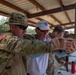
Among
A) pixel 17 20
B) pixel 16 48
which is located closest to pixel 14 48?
pixel 16 48

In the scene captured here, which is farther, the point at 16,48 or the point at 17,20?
the point at 17,20

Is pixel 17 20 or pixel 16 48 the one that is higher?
pixel 17 20

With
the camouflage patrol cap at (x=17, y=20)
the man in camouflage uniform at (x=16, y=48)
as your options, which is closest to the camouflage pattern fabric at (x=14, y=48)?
the man in camouflage uniform at (x=16, y=48)

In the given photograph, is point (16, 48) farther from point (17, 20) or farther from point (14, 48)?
point (17, 20)

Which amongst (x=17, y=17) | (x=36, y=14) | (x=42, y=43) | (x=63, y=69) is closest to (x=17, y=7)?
(x=36, y=14)

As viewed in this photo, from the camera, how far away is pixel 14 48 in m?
1.15

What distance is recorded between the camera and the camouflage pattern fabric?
1080 millimetres

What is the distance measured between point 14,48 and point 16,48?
0.02 metres

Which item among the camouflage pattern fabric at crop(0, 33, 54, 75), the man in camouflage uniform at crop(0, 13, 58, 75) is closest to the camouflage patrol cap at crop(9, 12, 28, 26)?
the man in camouflage uniform at crop(0, 13, 58, 75)

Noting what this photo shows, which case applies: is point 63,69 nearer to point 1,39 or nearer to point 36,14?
point 36,14

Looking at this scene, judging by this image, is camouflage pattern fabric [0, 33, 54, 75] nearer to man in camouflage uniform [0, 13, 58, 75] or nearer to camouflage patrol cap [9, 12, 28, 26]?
man in camouflage uniform [0, 13, 58, 75]

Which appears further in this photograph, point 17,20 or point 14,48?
point 17,20

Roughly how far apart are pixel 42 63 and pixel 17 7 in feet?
9.83

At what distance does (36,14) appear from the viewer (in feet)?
20.4
